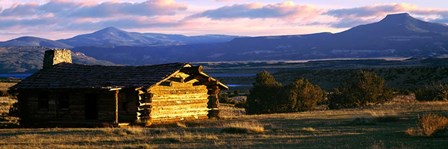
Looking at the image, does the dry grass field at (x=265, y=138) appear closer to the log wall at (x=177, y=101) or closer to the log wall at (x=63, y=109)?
the log wall at (x=63, y=109)

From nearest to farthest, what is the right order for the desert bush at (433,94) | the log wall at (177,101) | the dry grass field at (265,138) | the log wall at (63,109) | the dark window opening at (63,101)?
1. the dry grass field at (265,138)
2. the log wall at (63,109)
3. the log wall at (177,101)
4. the dark window opening at (63,101)
5. the desert bush at (433,94)

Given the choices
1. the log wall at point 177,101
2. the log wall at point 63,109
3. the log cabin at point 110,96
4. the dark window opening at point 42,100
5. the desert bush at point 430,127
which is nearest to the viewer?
the desert bush at point 430,127

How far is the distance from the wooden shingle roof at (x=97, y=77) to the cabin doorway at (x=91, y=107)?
2.40 feet

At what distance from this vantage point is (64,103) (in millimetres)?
27438

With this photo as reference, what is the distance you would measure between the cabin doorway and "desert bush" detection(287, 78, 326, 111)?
42.1ft

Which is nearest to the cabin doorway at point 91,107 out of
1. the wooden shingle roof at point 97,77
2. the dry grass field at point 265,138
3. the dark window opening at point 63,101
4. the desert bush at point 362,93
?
the wooden shingle roof at point 97,77

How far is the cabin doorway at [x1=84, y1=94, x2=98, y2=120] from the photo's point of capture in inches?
1059

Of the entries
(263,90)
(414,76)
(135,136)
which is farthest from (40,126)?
(414,76)

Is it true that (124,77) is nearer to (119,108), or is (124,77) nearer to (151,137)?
(119,108)

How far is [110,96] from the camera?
86.3ft

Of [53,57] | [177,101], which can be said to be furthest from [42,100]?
[177,101]

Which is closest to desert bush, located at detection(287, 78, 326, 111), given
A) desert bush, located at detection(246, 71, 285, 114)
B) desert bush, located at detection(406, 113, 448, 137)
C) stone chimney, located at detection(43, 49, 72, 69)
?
desert bush, located at detection(246, 71, 285, 114)

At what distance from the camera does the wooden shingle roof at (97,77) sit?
2630 centimetres

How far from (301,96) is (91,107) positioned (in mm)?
14236
